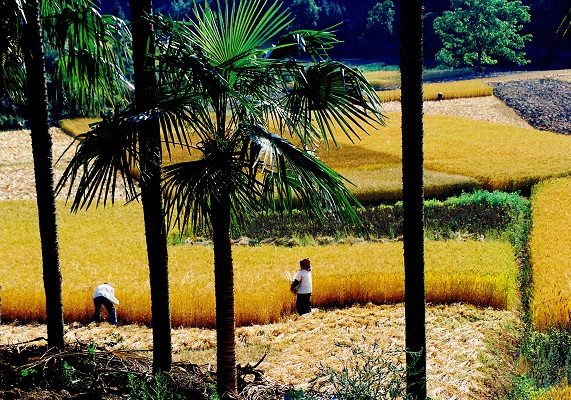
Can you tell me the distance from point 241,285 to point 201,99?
30.5 feet

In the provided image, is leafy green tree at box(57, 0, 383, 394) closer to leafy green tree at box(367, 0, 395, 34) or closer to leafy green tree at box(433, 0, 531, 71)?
leafy green tree at box(433, 0, 531, 71)

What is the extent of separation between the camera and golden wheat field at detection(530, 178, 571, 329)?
13203 mm

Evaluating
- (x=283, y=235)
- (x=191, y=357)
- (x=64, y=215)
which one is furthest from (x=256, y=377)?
(x=64, y=215)

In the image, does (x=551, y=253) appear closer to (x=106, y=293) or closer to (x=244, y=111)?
(x=106, y=293)

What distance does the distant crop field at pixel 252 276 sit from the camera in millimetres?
15273

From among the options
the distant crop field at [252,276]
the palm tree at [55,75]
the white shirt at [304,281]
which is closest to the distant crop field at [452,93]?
the distant crop field at [252,276]

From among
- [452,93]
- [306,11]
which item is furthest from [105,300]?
[306,11]

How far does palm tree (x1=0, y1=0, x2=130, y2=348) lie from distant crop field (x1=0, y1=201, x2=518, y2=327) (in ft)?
17.7

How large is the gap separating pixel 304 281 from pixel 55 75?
21.5ft

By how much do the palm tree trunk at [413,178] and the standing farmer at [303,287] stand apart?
6283mm

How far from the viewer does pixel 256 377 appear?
9438 mm

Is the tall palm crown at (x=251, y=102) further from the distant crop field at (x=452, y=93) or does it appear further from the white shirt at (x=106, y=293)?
the distant crop field at (x=452, y=93)

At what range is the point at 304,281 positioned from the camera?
47.6 feet

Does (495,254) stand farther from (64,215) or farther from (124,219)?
(64,215)
